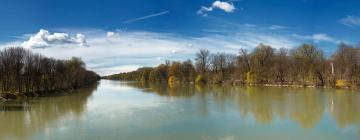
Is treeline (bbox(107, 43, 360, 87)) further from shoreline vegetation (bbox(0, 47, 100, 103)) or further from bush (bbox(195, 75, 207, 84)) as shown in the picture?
shoreline vegetation (bbox(0, 47, 100, 103))

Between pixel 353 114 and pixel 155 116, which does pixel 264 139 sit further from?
pixel 353 114

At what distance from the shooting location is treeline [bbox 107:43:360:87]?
43719mm

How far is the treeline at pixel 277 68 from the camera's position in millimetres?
43719

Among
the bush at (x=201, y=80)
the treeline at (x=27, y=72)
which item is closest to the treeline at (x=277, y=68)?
the bush at (x=201, y=80)

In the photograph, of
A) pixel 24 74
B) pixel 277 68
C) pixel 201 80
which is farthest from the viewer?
pixel 201 80

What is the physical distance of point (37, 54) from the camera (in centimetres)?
4284

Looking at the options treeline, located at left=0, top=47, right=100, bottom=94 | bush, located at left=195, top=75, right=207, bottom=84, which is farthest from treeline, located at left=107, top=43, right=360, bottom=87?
treeline, located at left=0, top=47, right=100, bottom=94

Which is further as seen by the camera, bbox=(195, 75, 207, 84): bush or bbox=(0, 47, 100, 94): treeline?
bbox=(195, 75, 207, 84): bush

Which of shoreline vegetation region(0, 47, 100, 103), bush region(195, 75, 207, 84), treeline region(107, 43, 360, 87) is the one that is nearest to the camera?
shoreline vegetation region(0, 47, 100, 103)

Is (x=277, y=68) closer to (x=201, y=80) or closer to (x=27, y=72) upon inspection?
(x=201, y=80)

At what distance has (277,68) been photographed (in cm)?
5581

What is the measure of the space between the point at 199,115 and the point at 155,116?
2.42 metres

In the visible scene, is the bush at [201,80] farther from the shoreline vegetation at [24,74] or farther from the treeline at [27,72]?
the shoreline vegetation at [24,74]

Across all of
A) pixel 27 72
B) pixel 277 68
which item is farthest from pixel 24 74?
pixel 277 68
